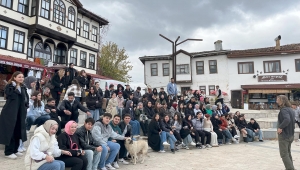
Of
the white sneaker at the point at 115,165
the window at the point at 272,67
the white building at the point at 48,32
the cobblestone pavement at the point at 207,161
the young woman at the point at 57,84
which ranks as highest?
the white building at the point at 48,32

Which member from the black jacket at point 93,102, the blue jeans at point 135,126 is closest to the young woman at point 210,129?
the blue jeans at point 135,126

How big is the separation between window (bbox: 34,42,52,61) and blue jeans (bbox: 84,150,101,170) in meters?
17.1

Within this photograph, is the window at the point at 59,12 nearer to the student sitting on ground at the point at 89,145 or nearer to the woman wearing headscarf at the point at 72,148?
the student sitting on ground at the point at 89,145

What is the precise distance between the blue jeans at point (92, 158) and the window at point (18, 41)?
16056 mm

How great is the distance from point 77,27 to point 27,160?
22.2 meters

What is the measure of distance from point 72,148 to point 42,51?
1792 cm

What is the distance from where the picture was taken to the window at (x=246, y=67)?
86.2 ft

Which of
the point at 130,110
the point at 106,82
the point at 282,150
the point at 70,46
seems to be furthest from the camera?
the point at 70,46

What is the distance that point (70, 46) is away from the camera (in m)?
22.1

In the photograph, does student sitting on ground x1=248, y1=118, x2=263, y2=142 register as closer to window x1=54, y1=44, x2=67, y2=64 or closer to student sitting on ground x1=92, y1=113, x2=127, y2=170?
student sitting on ground x1=92, y1=113, x2=127, y2=170

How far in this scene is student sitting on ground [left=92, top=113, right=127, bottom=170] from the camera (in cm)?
552

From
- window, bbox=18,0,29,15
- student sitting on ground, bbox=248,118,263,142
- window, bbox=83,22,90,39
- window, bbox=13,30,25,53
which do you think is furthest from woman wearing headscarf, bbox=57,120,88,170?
window, bbox=83,22,90,39

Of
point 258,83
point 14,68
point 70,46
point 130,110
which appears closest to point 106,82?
point 70,46

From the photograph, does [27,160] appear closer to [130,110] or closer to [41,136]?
[41,136]
